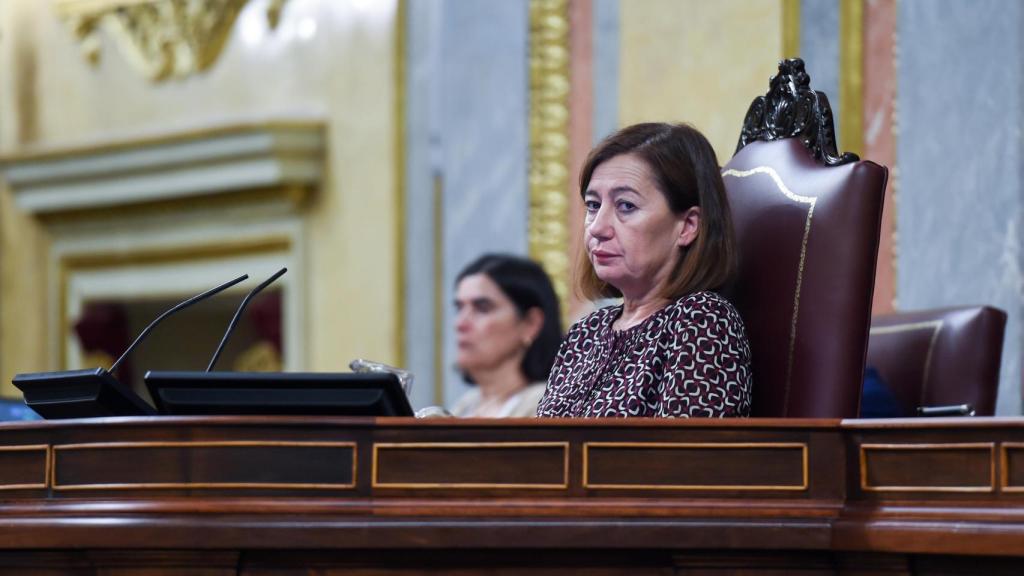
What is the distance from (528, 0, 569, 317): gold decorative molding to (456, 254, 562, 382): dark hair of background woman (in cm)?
65

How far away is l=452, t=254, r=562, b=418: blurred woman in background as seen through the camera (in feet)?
14.1

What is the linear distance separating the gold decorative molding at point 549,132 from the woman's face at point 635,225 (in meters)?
2.53

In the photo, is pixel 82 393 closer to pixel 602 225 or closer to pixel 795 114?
pixel 602 225

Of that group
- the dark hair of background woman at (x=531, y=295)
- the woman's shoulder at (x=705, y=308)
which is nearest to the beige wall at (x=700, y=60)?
the dark hair of background woman at (x=531, y=295)

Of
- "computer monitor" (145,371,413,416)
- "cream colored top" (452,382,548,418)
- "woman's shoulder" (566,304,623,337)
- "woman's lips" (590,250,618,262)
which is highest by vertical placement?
"woman's lips" (590,250,618,262)

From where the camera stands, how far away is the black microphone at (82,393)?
6.86 ft

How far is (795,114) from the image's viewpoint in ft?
8.76

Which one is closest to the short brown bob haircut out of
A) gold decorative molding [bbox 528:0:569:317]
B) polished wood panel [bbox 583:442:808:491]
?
polished wood panel [bbox 583:442:808:491]

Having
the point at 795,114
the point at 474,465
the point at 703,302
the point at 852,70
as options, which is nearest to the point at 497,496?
the point at 474,465

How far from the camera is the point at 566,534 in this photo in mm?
1874

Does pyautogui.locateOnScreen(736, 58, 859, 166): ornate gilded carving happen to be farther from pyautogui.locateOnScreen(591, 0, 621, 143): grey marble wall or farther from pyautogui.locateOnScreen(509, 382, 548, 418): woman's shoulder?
pyautogui.locateOnScreen(591, 0, 621, 143): grey marble wall

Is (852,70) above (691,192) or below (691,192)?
above

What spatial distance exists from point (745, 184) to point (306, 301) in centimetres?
388

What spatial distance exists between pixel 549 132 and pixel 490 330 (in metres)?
0.94
